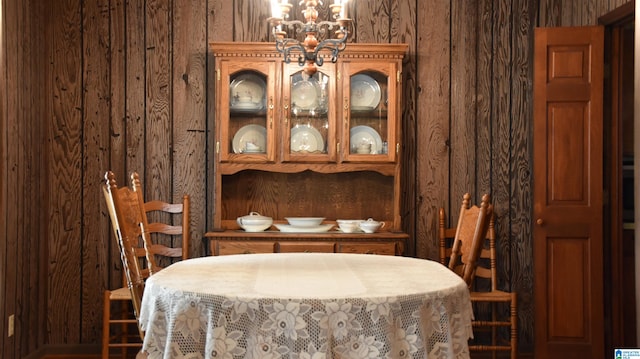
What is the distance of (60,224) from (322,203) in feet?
5.15

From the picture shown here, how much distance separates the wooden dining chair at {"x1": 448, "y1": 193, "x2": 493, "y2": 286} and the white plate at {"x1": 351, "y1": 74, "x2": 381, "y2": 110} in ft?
2.78


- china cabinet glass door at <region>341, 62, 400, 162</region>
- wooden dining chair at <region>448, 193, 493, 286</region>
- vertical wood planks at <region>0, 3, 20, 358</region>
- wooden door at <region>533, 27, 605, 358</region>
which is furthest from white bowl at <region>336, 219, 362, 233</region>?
vertical wood planks at <region>0, 3, 20, 358</region>

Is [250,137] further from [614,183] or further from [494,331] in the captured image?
[614,183]

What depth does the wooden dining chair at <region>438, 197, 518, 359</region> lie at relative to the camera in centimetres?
376

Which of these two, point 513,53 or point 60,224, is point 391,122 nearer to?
point 513,53

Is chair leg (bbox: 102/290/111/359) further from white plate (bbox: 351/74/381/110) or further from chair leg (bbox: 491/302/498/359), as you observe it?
chair leg (bbox: 491/302/498/359)

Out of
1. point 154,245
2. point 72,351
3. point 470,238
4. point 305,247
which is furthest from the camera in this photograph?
point 72,351

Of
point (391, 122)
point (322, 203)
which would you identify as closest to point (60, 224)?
point (322, 203)

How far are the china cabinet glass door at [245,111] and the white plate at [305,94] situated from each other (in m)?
0.13

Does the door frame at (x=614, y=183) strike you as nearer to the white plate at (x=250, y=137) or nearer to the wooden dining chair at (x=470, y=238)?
the wooden dining chair at (x=470, y=238)

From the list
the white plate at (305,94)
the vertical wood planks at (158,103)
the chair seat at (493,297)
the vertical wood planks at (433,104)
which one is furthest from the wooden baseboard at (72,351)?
the chair seat at (493,297)

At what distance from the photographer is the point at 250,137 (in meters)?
4.06

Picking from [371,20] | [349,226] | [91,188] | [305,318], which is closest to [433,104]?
[371,20]

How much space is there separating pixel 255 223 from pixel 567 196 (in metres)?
1.76
